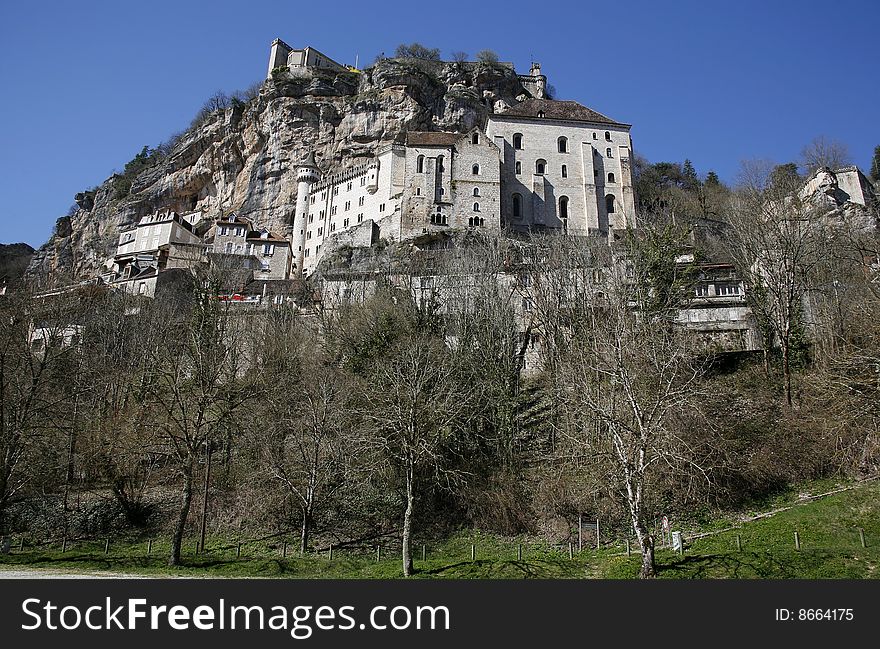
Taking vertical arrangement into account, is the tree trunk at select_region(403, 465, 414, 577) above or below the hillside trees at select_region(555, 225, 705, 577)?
below

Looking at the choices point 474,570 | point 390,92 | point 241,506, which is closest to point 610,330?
point 474,570

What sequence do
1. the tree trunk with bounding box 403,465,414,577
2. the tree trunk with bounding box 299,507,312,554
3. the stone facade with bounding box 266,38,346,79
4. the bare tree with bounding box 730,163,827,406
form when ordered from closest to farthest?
the tree trunk with bounding box 403,465,414,577
the tree trunk with bounding box 299,507,312,554
the bare tree with bounding box 730,163,827,406
the stone facade with bounding box 266,38,346,79

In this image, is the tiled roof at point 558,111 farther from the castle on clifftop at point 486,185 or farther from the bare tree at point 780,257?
the bare tree at point 780,257

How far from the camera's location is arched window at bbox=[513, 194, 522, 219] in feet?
217

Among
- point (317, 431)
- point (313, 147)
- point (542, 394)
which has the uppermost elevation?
point (313, 147)

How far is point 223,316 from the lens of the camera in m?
29.5

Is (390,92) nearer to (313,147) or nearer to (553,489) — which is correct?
(313,147)

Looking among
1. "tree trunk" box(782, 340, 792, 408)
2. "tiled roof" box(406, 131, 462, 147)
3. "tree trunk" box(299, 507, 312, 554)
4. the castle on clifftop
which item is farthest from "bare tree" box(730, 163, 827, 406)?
"tiled roof" box(406, 131, 462, 147)

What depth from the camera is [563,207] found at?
67.1 m

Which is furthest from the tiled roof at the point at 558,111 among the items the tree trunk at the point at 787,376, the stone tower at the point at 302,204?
the tree trunk at the point at 787,376

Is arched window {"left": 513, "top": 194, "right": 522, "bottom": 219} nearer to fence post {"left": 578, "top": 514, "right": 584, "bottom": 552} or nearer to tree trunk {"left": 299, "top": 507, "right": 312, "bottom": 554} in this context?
fence post {"left": 578, "top": 514, "right": 584, "bottom": 552}

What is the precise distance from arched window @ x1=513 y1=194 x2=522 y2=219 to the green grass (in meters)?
48.5

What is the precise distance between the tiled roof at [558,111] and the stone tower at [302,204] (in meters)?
24.8

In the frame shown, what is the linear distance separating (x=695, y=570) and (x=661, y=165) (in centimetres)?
8480
